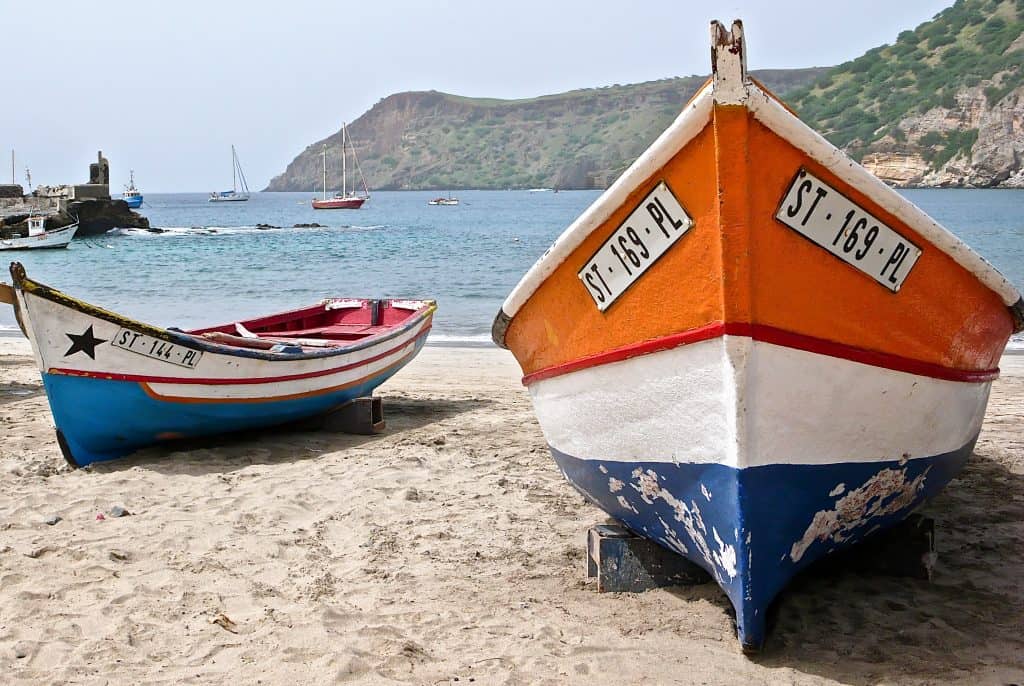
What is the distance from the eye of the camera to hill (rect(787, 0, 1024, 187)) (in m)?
90.7

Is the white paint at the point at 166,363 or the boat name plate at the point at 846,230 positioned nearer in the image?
the boat name plate at the point at 846,230

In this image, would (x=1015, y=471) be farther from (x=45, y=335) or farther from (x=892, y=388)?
(x=45, y=335)

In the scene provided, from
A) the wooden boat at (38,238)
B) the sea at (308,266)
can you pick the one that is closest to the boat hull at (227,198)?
the sea at (308,266)

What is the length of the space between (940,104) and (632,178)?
347 feet

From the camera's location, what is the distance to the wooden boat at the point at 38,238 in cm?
3862

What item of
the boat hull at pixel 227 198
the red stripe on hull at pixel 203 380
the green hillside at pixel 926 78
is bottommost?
the red stripe on hull at pixel 203 380

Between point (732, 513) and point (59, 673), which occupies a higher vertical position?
point (732, 513)

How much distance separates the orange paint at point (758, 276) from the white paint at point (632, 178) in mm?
26

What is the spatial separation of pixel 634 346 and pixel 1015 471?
154 inches

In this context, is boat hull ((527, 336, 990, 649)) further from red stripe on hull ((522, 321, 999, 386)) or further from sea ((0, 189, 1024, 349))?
sea ((0, 189, 1024, 349))

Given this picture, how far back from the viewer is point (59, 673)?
12.6 ft

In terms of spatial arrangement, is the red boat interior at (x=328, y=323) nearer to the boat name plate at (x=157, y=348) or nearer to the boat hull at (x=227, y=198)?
the boat name plate at (x=157, y=348)

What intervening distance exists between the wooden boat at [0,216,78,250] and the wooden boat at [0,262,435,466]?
34338mm

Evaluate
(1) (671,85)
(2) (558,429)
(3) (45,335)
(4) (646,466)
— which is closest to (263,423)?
(3) (45,335)
